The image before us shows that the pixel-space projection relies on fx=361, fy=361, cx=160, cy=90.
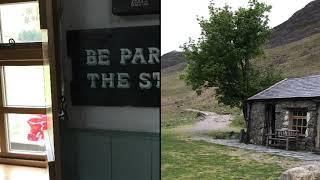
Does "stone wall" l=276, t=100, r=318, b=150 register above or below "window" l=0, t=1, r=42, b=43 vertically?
below

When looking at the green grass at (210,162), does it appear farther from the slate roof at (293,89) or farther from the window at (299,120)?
the slate roof at (293,89)

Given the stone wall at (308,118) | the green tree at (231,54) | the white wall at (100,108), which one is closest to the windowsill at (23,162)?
the white wall at (100,108)

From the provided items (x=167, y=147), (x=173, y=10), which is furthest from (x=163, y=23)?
(x=167, y=147)

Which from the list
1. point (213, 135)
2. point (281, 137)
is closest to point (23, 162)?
point (213, 135)

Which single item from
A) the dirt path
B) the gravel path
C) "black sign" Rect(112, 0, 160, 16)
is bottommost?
the gravel path

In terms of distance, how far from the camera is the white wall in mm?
1972

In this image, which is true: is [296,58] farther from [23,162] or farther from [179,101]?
[23,162]

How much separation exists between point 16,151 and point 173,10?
5.97ft

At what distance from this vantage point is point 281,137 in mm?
1671

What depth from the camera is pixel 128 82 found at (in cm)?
201

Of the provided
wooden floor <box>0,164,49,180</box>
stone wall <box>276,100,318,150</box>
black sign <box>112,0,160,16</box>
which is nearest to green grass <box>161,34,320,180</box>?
stone wall <box>276,100,318,150</box>

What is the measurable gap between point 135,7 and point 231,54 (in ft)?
1.87

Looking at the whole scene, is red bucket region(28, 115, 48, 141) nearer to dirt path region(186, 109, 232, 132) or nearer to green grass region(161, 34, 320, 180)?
green grass region(161, 34, 320, 180)

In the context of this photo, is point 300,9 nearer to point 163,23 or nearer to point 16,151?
point 163,23
